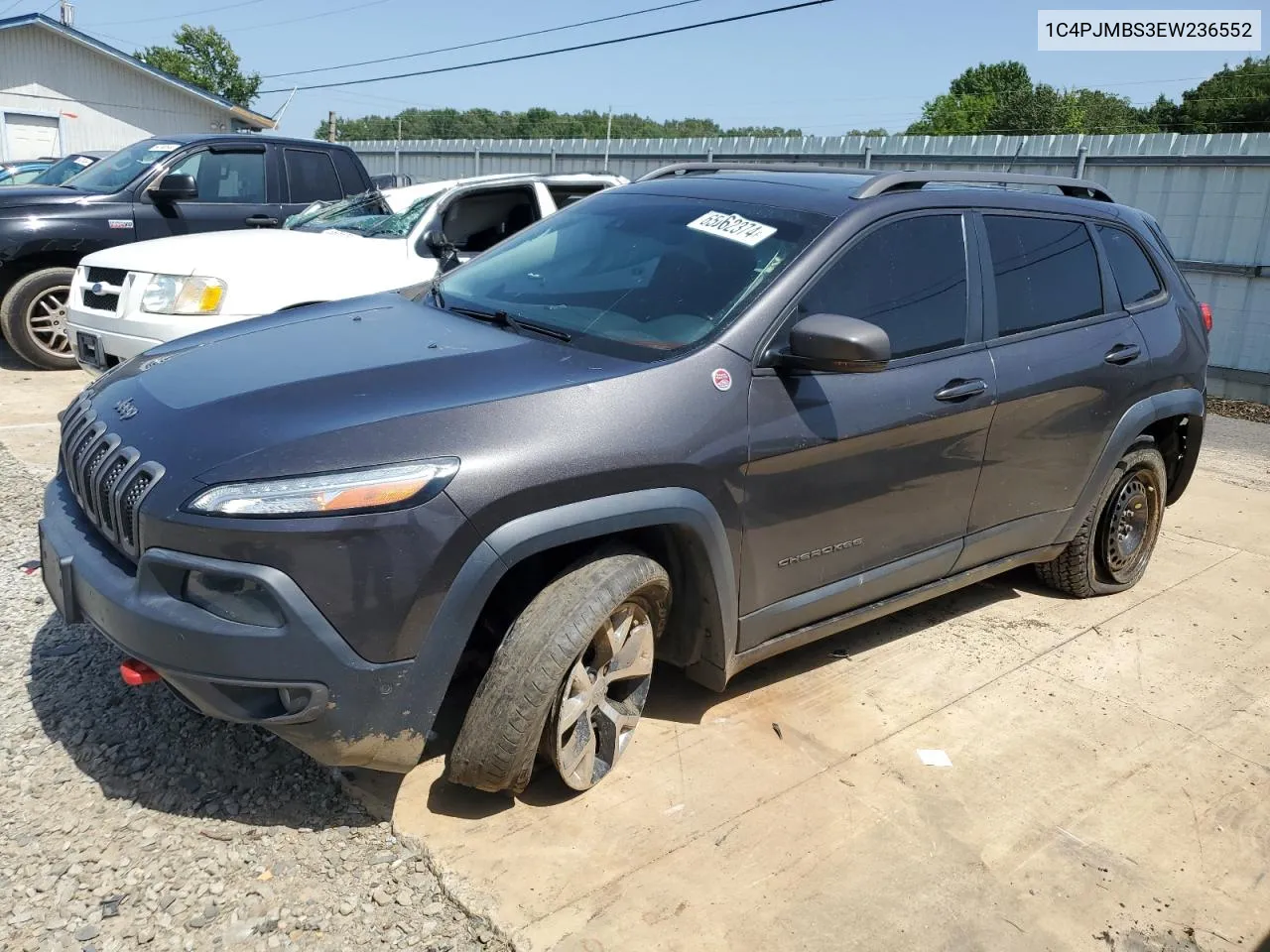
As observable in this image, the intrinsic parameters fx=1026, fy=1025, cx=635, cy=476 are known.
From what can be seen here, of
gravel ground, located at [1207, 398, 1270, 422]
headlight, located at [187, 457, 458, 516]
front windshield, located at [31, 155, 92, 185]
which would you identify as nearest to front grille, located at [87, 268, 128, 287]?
front windshield, located at [31, 155, 92, 185]

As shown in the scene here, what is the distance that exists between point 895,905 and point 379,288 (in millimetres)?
4907

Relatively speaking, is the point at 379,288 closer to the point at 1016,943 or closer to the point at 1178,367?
the point at 1178,367

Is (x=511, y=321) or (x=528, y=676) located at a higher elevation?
(x=511, y=321)

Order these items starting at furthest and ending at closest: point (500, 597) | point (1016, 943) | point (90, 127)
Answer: point (90, 127)
point (500, 597)
point (1016, 943)

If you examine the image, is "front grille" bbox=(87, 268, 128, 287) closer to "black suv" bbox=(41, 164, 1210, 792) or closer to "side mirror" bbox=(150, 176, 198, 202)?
"side mirror" bbox=(150, 176, 198, 202)

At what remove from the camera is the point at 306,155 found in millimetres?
9266

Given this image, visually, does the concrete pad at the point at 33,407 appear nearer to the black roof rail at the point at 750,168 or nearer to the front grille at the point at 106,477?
the front grille at the point at 106,477

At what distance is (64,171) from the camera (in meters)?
9.56

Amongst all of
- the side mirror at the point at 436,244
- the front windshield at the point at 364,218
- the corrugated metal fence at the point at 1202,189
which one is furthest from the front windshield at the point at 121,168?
the corrugated metal fence at the point at 1202,189

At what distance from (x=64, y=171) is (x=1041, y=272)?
29.7 feet

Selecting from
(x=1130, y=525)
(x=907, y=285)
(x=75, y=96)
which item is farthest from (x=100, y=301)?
(x=75, y=96)

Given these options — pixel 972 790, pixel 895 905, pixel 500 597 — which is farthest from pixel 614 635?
pixel 972 790

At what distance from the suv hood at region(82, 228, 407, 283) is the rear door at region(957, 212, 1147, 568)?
401 centimetres

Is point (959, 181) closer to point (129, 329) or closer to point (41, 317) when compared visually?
point (129, 329)
